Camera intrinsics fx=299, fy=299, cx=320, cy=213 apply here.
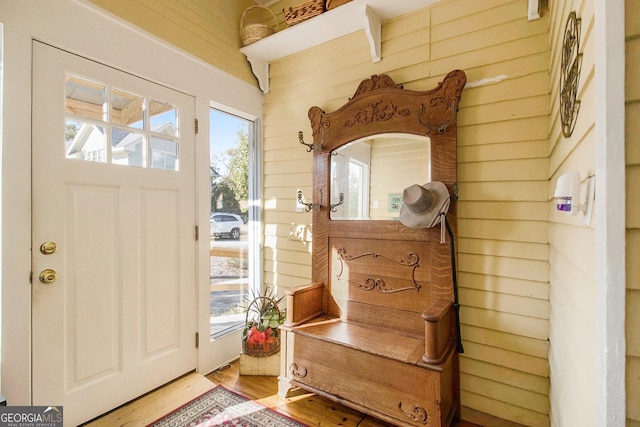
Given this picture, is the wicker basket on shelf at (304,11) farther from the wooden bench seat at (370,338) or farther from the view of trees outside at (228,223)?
the wooden bench seat at (370,338)

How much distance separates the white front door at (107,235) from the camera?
1604 millimetres

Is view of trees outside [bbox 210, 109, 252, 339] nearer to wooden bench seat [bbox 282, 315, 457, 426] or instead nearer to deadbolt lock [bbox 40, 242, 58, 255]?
wooden bench seat [bbox 282, 315, 457, 426]

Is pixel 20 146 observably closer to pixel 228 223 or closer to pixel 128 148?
pixel 128 148

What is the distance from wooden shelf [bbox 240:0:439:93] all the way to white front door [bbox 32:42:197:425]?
813 mm

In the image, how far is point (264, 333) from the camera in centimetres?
233

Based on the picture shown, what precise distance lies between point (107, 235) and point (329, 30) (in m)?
2.14

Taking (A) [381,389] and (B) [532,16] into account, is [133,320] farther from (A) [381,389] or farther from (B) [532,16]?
(B) [532,16]

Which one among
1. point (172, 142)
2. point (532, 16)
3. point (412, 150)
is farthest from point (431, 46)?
point (172, 142)


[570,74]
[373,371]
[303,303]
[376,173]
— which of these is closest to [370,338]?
[373,371]

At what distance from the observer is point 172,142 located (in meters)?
2.19

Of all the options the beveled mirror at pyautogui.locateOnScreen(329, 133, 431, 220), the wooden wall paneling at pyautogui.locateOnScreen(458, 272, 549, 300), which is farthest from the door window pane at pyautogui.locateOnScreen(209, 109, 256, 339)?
the wooden wall paneling at pyautogui.locateOnScreen(458, 272, 549, 300)

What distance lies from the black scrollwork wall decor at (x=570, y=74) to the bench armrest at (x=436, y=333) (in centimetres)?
99

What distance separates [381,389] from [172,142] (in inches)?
84.0

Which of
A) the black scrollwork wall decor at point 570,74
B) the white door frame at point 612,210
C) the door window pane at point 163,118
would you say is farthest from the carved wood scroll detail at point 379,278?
the door window pane at point 163,118
